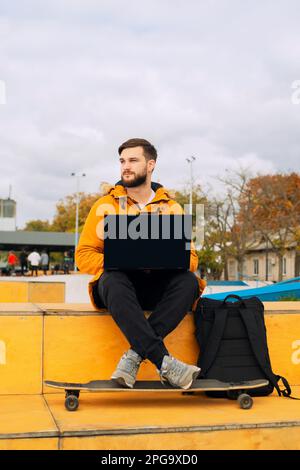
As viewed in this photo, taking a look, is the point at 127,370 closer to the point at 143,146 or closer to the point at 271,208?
the point at 143,146

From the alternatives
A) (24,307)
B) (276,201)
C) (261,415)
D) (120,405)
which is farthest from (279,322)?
(276,201)

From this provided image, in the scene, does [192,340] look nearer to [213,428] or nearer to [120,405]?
[120,405]

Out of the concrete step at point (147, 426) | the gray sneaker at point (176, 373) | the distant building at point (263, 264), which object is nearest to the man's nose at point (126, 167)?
the gray sneaker at point (176, 373)

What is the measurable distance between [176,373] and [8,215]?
79.7 metres

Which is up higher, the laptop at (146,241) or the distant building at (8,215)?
the distant building at (8,215)

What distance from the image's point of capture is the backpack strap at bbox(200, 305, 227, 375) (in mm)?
4027

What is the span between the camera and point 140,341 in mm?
3549

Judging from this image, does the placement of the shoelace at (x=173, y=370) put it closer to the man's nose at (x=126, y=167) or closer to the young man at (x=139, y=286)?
the young man at (x=139, y=286)

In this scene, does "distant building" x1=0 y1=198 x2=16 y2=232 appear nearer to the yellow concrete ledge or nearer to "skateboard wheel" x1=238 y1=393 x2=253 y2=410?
the yellow concrete ledge

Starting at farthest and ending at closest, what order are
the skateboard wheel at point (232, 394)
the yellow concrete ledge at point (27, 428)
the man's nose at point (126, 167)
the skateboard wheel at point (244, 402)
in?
the man's nose at point (126, 167), the skateboard wheel at point (232, 394), the skateboard wheel at point (244, 402), the yellow concrete ledge at point (27, 428)

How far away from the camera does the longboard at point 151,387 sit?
3.51 m

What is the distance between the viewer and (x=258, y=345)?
13.4 feet

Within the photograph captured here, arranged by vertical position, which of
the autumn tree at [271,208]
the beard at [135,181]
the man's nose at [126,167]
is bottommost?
the beard at [135,181]

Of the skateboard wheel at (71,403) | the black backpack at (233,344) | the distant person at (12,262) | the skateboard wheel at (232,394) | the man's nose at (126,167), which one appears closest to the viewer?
the skateboard wheel at (71,403)
